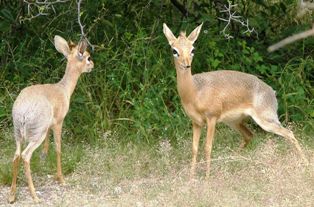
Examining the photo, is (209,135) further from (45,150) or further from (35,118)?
(35,118)

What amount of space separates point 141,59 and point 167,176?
6.29 feet

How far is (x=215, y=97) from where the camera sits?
7.09 metres

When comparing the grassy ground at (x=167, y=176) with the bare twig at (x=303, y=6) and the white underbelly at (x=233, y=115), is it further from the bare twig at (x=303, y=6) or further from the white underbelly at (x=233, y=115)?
the bare twig at (x=303, y=6)

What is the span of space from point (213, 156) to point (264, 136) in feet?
3.29

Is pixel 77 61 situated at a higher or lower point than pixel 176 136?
higher

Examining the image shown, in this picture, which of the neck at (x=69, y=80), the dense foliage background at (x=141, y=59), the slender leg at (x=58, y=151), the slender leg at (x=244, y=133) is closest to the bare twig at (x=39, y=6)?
the dense foliage background at (x=141, y=59)

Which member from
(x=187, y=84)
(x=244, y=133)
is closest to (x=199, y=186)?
(x=187, y=84)

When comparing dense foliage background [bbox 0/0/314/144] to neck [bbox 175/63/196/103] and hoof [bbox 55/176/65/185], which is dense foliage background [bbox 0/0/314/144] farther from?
hoof [bbox 55/176/65/185]

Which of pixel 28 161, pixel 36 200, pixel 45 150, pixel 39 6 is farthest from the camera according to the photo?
pixel 39 6

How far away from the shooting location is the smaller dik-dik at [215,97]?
22.9ft

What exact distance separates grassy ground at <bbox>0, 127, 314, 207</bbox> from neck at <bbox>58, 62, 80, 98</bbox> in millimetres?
568

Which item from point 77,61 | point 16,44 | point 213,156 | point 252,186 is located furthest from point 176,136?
point 16,44

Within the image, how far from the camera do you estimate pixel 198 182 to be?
21.0 feet

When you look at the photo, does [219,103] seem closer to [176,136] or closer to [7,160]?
[176,136]
